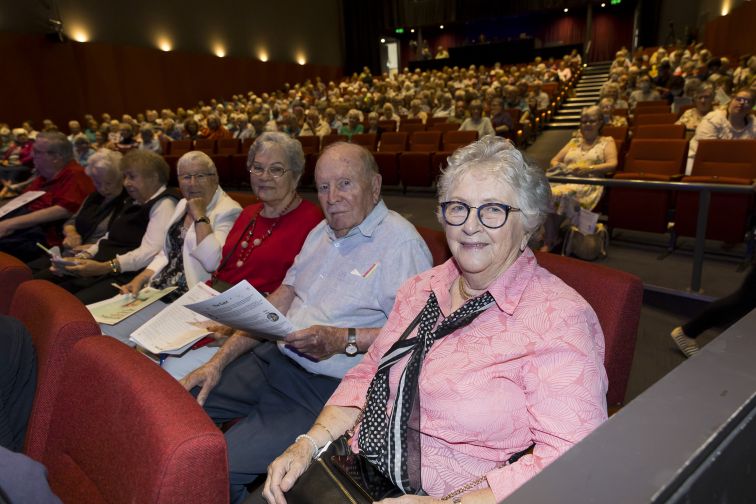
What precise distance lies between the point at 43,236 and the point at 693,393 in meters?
4.15

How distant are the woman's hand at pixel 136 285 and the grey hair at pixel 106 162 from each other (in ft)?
2.75

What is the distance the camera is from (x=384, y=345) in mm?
1344

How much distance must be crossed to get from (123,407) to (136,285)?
1.78m

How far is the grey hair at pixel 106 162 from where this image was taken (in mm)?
2947

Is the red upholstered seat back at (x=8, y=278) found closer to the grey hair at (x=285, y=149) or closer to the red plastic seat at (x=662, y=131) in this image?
the grey hair at (x=285, y=149)

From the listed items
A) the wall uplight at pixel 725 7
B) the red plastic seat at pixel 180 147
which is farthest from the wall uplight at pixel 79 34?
the wall uplight at pixel 725 7

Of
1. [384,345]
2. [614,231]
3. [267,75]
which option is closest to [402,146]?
[614,231]

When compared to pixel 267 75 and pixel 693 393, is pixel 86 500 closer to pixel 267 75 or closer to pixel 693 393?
pixel 693 393

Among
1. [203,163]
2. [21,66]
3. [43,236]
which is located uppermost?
[21,66]

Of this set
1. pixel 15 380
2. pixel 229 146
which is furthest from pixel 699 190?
pixel 229 146

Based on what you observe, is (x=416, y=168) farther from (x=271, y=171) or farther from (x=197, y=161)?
(x=271, y=171)

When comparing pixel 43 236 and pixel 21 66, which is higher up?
pixel 21 66

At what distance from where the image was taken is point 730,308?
2.24m

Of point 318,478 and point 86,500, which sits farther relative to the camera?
point 318,478
